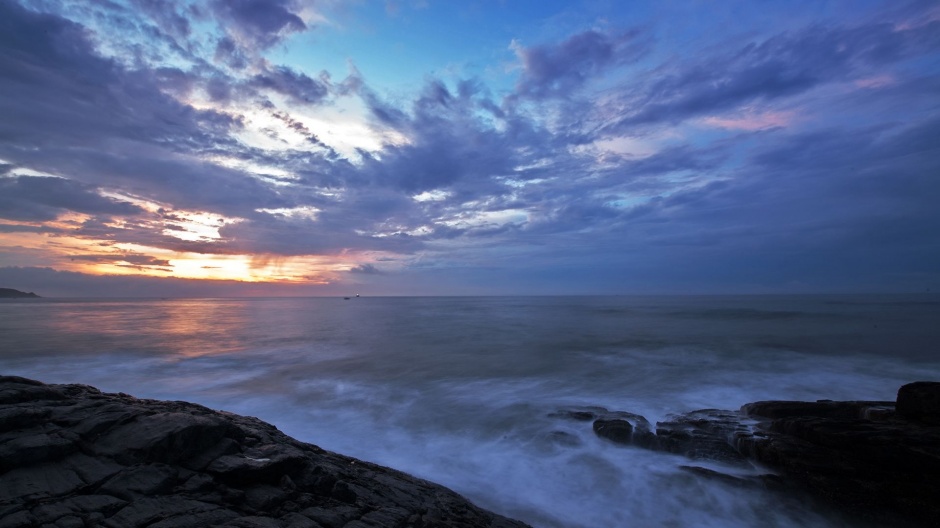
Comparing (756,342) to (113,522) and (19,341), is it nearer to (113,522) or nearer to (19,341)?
(113,522)

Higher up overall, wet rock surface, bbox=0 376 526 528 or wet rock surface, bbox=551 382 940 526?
wet rock surface, bbox=0 376 526 528

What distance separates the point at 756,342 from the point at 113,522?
34.1m

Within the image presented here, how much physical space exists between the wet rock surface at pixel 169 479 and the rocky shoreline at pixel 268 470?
0.02 meters

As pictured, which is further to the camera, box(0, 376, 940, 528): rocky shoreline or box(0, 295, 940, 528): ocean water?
box(0, 295, 940, 528): ocean water

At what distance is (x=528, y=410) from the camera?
13.2m

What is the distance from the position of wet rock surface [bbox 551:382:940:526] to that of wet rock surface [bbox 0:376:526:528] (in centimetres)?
503

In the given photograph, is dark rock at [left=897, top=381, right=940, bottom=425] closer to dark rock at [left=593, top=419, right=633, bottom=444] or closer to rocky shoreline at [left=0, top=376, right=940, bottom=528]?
rocky shoreline at [left=0, top=376, right=940, bottom=528]

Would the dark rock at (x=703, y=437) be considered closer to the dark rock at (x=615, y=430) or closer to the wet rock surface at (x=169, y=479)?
the dark rock at (x=615, y=430)

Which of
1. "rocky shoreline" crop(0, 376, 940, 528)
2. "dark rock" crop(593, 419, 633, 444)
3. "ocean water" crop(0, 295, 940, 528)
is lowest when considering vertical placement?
"ocean water" crop(0, 295, 940, 528)

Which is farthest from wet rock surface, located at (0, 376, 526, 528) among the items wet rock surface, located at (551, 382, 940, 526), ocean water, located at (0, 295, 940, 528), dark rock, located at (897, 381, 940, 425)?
dark rock, located at (897, 381, 940, 425)

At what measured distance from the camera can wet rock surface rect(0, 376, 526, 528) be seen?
4.27m

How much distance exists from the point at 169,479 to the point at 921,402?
1282 cm

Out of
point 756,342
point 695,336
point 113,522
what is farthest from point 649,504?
point 695,336

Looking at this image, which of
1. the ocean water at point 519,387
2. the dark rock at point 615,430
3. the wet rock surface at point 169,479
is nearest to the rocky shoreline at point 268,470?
the wet rock surface at point 169,479
